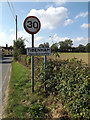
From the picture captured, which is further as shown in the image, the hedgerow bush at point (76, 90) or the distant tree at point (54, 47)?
the distant tree at point (54, 47)

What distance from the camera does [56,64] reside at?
315 cm

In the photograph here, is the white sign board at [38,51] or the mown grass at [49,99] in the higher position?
the white sign board at [38,51]

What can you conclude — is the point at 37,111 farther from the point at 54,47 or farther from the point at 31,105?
the point at 54,47

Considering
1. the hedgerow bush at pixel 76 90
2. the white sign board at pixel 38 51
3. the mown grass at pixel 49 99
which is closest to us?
the hedgerow bush at pixel 76 90

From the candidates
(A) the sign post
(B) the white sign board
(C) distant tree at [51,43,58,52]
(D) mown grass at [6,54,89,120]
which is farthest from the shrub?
(A) the sign post

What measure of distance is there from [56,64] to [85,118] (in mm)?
1658

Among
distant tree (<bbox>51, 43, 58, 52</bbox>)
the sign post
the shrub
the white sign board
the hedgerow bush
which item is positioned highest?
the sign post

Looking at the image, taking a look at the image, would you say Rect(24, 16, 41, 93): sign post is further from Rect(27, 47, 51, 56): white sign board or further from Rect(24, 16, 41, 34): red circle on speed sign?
Rect(27, 47, 51, 56): white sign board

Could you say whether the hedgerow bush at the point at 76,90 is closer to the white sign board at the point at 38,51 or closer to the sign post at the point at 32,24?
the white sign board at the point at 38,51

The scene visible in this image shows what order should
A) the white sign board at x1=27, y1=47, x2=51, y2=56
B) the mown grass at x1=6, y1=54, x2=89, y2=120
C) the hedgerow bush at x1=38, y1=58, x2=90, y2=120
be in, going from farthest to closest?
the white sign board at x1=27, y1=47, x2=51, y2=56 → the mown grass at x1=6, y1=54, x2=89, y2=120 → the hedgerow bush at x1=38, y1=58, x2=90, y2=120

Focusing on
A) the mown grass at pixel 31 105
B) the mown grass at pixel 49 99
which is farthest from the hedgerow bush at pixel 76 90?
the mown grass at pixel 31 105

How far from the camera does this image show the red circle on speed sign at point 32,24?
136 inches

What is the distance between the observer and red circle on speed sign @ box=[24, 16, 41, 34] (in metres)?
3.46

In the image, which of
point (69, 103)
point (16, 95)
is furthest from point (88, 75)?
point (16, 95)
